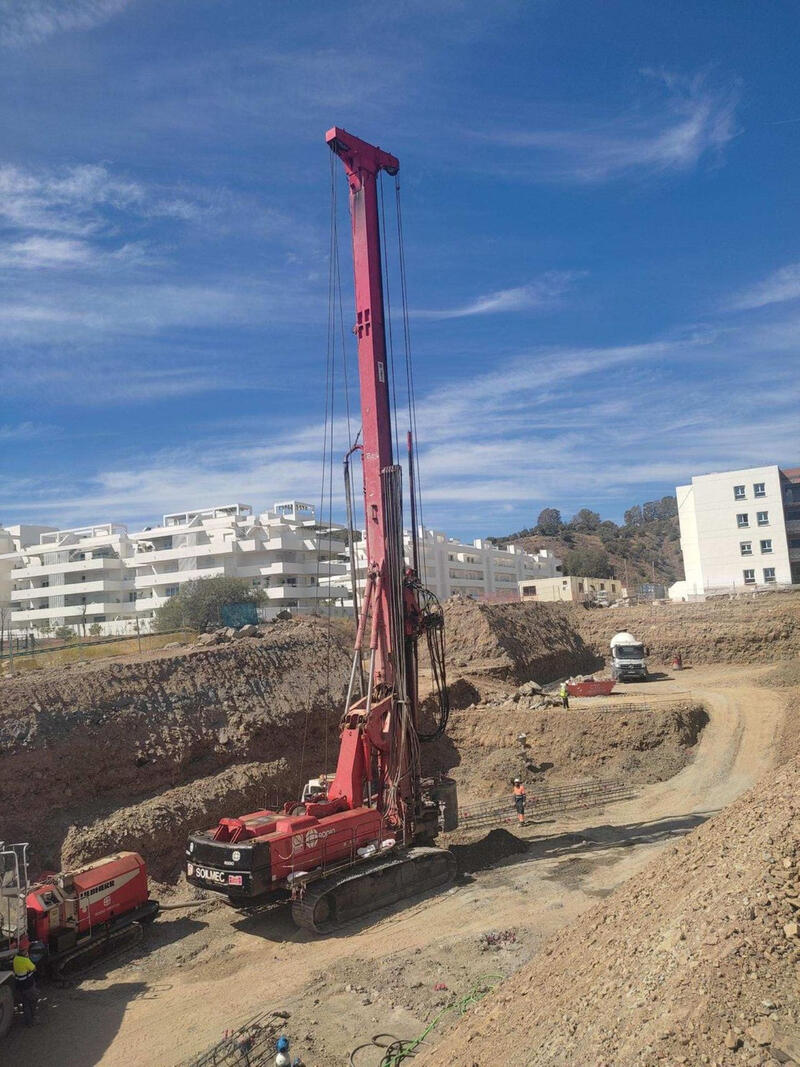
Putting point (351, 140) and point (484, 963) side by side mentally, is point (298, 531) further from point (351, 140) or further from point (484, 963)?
point (484, 963)

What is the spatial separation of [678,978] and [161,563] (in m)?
57.5

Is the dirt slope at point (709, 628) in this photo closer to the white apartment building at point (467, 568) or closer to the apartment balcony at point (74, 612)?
the white apartment building at point (467, 568)

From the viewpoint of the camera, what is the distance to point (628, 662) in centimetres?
3859

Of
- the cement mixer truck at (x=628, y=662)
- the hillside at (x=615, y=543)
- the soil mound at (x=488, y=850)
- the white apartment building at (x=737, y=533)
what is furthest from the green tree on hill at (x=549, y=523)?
the soil mound at (x=488, y=850)

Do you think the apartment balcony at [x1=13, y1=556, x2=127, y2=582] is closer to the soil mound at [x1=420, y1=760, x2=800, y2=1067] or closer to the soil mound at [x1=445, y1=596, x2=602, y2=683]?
the soil mound at [x1=445, y1=596, x2=602, y2=683]

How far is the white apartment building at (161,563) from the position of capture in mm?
56000

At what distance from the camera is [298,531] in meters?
62.4

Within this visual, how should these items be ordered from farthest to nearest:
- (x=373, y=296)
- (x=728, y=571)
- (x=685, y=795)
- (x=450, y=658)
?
(x=728, y=571) < (x=450, y=658) < (x=685, y=795) < (x=373, y=296)

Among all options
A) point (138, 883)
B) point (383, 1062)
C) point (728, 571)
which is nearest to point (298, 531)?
point (728, 571)

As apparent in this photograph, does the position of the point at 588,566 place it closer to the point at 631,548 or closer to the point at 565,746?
the point at 631,548

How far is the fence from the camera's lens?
65.2 feet

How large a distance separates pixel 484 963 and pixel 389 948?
175 centimetres

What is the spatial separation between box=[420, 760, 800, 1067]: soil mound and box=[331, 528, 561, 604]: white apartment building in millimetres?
47840

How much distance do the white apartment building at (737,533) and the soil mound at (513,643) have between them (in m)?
14.8
